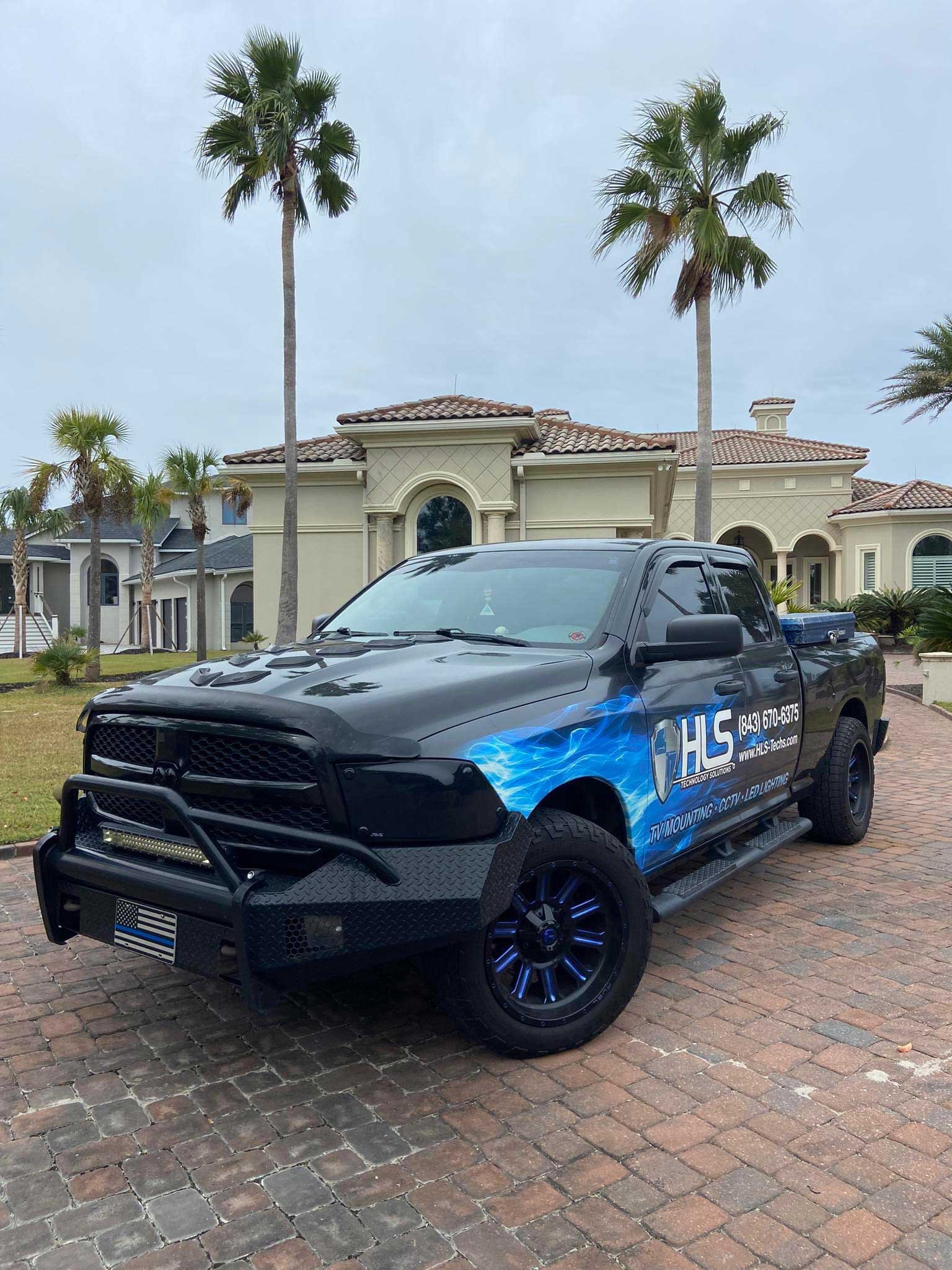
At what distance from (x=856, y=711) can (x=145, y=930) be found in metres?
4.95

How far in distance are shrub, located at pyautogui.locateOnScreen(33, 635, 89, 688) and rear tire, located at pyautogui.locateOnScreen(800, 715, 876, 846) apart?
1535 cm

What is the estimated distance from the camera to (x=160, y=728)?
10.2 ft

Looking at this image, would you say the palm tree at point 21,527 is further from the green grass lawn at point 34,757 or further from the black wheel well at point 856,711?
the black wheel well at point 856,711

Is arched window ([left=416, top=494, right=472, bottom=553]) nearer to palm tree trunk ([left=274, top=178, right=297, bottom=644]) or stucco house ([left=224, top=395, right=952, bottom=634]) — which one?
stucco house ([left=224, top=395, right=952, bottom=634])

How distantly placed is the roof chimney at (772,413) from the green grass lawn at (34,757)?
34015 millimetres

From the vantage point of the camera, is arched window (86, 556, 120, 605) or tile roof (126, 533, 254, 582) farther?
arched window (86, 556, 120, 605)

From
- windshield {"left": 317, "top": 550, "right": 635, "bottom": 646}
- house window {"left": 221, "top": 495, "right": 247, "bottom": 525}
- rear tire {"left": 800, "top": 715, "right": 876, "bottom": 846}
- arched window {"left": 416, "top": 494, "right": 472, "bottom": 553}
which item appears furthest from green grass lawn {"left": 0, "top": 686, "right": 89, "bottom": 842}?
house window {"left": 221, "top": 495, "right": 247, "bottom": 525}

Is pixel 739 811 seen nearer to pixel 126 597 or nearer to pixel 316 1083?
pixel 316 1083

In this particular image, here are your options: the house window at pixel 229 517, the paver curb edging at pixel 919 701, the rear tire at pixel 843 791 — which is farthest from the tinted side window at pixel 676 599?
the house window at pixel 229 517

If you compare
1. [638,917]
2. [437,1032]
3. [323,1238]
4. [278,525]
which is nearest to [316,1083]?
[437,1032]

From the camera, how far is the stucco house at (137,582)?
34938 millimetres

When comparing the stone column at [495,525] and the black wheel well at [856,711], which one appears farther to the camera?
the stone column at [495,525]

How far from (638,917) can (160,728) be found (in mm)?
1827

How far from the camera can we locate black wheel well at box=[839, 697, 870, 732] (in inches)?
241
